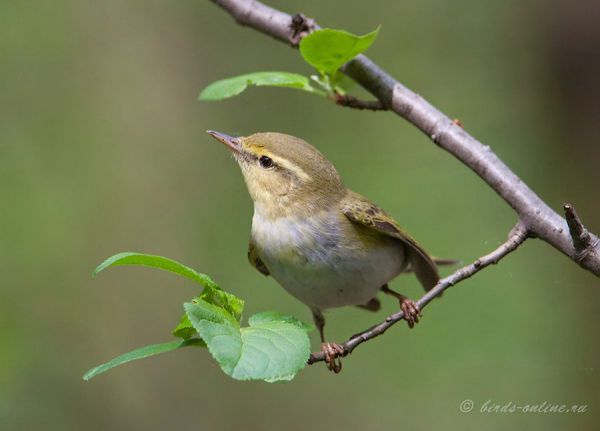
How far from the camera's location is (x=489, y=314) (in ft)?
27.9

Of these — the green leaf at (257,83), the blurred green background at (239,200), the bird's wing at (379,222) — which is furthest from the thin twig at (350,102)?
the blurred green background at (239,200)

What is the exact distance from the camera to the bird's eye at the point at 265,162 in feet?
12.4

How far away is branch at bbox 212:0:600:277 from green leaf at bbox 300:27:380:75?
361 mm

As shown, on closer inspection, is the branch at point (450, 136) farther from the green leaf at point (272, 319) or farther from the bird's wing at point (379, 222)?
the green leaf at point (272, 319)

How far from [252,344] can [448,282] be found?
899mm

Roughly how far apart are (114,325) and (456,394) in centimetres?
403

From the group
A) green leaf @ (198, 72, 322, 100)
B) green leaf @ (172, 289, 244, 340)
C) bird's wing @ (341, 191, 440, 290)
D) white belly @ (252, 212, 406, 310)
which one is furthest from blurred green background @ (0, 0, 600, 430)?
green leaf @ (172, 289, 244, 340)

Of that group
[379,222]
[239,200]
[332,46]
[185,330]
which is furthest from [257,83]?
[239,200]

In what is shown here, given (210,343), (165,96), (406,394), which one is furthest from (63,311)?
(210,343)

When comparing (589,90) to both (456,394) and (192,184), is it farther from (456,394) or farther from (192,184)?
(192,184)

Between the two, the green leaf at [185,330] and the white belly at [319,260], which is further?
the white belly at [319,260]

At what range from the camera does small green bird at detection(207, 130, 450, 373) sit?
3.52 metres

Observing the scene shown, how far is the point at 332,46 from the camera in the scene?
283cm

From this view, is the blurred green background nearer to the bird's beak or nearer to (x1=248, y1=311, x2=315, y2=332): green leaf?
the bird's beak
